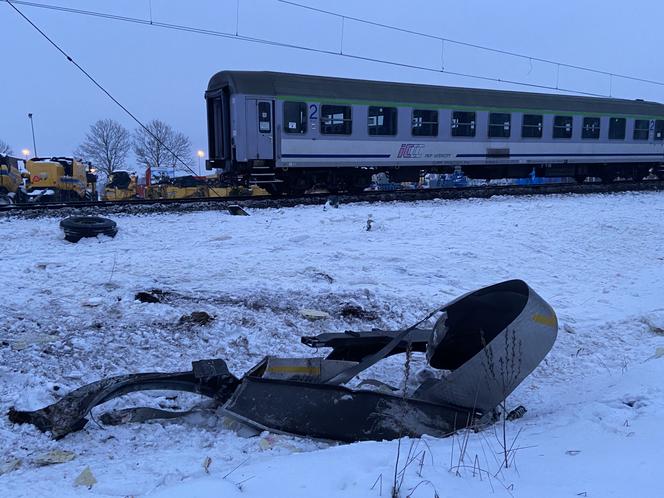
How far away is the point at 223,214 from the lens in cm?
1146

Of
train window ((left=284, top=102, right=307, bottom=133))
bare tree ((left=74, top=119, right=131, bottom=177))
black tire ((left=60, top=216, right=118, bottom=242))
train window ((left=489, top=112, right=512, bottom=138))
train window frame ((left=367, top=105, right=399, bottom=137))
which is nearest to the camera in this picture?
black tire ((left=60, top=216, right=118, bottom=242))

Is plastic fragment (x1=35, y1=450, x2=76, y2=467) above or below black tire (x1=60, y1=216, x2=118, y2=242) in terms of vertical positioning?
below

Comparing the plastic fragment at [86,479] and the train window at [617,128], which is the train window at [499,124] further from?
the plastic fragment at [86,479]

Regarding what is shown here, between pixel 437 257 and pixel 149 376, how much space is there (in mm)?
5539

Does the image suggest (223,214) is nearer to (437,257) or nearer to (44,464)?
(437,257)

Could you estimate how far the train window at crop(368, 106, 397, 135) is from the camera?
16.3 metres

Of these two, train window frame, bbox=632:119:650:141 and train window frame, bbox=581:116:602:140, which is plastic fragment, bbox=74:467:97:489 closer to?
train window frame, bbox=581:116:602:140

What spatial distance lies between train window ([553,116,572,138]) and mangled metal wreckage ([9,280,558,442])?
1774 cm

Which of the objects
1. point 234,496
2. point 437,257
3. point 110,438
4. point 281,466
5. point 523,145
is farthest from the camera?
point 523,145

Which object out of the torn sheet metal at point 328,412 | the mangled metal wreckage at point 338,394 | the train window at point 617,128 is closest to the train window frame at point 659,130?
the train window at point 617,128

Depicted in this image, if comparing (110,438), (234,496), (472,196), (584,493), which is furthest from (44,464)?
(472,196)

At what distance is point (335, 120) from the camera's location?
15.6 metres

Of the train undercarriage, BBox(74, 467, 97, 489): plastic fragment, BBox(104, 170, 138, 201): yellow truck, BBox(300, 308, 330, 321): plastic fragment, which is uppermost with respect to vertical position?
the train undercarriage

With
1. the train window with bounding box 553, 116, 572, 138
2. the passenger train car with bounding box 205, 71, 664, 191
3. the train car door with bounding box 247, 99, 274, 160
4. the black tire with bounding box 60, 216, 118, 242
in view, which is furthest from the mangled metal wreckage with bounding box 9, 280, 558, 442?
the train window with bounding box 553, 116, 572, 138
